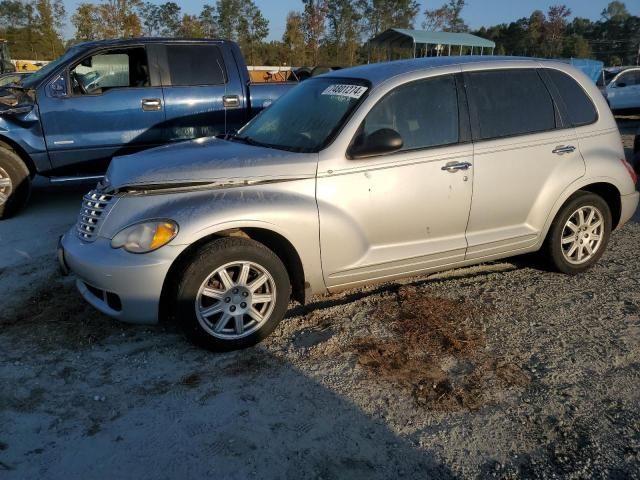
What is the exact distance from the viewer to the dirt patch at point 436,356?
3111 millimetres

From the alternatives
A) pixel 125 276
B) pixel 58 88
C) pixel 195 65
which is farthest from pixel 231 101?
pixel 125 276

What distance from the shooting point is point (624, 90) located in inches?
672

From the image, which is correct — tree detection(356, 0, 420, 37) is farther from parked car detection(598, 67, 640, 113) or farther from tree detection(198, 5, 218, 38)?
parked car detection(598, 67, 640, 113)

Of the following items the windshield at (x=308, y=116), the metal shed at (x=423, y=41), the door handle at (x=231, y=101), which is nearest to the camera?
the windshield at (x=308, y=116)

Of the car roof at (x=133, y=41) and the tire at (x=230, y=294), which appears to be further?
the car roof at (x=133, y=41)

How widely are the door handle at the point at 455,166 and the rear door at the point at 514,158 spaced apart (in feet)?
0.27

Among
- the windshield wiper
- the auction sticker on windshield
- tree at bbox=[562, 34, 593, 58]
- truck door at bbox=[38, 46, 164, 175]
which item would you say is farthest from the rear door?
tree at bbox=[562, 34, 593, 58]

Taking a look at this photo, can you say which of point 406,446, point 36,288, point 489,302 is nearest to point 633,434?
point 406,446

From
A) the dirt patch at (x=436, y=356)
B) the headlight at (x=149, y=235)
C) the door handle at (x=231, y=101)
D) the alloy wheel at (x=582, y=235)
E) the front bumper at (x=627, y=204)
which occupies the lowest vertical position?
the dirt patch at (x=436, y=356)

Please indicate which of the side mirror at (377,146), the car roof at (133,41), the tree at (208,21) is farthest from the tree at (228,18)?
the side mirror at (377,146)

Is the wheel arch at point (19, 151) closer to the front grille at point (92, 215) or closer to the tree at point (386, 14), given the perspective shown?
the front grille at point (92, 215)

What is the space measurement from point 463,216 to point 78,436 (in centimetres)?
288

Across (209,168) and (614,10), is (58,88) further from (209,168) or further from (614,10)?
(614,10)

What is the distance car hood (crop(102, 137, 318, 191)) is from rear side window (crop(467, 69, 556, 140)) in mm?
1415
